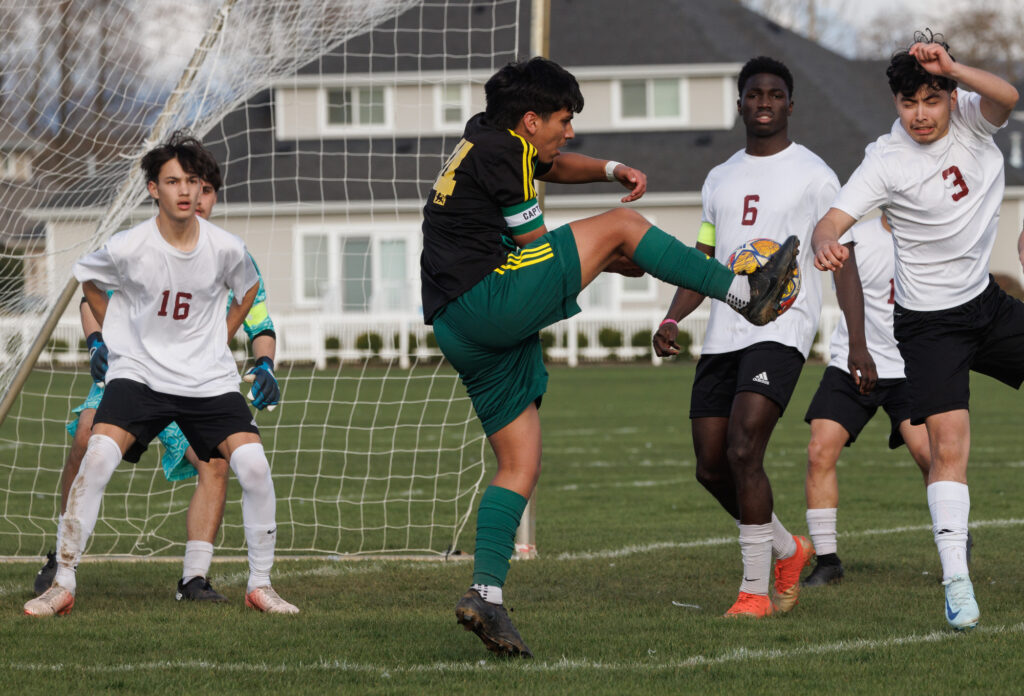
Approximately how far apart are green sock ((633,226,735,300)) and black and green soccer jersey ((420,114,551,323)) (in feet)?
1.24

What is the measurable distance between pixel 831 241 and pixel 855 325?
0.87 meters

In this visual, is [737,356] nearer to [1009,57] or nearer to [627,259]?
[627,259]

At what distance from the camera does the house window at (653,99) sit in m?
34.3

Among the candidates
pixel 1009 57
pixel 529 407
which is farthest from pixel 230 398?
pixel 1009 57

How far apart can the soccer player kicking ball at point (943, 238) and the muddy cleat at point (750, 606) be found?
2.46 feet

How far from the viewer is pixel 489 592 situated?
4.69m

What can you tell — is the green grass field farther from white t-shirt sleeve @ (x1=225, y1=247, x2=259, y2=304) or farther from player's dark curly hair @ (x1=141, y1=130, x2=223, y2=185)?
player's dark curly hair @ (x1=141, y1=130, x2=223, y2=185)

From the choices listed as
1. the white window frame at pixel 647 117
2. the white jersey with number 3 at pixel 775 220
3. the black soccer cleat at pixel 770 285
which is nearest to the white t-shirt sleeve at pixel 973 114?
the white jersey with number 3 at pixel 775 220

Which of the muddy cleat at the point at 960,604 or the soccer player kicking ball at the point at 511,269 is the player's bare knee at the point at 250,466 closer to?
the soccer player kicking ball at the point at 511,269

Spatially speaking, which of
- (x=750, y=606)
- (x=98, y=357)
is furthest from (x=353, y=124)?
(x=750, y=606)

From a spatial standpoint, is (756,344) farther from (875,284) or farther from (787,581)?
(875,284)

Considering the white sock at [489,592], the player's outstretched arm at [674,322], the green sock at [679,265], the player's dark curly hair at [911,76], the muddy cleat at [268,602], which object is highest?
the player's dark curly hair at [911,76]

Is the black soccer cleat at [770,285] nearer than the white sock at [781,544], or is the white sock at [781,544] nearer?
the black soccer cleat at [770,285]

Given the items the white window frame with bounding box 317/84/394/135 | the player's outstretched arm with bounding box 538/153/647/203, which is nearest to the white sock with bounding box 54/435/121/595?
the player's outstretched arm with bounding box 538/153/647/203
